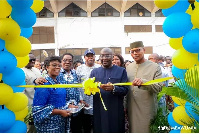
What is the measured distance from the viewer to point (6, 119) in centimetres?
217

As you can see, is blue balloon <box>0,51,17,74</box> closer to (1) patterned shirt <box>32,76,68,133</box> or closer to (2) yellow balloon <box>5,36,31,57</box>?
(2) yellow balloon <box>5,36,31,57</box>

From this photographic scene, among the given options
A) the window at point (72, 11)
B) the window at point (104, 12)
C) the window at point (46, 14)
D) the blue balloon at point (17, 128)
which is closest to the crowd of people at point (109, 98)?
the blue balloon at point (17, 128)

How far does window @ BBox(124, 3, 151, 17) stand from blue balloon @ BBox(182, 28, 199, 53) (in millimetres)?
14646

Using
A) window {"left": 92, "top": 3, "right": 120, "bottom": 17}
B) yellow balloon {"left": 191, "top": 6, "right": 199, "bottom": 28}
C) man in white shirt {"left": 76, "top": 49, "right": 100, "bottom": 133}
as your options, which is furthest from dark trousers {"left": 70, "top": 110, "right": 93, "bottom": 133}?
window {"left": 92, "top": 3, "right": 120, "bottom": 17}

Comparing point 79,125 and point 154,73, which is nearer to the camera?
point 154,73

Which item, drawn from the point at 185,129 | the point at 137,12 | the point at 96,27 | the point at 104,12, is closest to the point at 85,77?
the point at 185,129

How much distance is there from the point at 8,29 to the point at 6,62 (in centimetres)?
31

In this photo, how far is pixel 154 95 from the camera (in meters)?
2.98

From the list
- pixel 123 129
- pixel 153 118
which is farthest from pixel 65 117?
pixel 153 118

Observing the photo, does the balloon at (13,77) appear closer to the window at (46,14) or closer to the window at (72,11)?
the window at (72,11)

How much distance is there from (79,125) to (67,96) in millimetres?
1218

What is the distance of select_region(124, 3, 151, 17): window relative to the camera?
16203mm

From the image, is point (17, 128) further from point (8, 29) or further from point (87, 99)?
point (87, 99)

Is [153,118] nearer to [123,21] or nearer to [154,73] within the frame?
[154,73]
